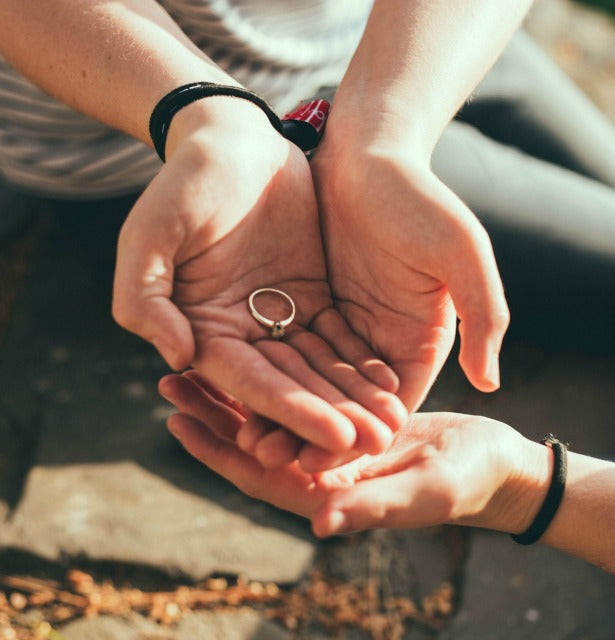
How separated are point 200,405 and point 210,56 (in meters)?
0.89

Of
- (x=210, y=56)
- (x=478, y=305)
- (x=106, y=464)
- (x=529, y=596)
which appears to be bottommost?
(x=106, y=464)

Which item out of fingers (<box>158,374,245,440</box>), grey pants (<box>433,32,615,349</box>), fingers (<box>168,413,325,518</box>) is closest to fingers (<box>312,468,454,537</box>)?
fingers (<box>168,413,325,518</box>)

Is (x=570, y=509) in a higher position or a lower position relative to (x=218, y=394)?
higher

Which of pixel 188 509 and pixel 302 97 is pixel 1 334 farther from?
pixel 302 97

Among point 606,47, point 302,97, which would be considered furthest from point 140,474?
point 606,47

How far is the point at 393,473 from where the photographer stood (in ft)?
3.92

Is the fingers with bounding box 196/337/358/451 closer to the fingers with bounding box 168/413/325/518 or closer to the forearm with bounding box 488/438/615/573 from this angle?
the fingers with bounding box 168/413/325/518

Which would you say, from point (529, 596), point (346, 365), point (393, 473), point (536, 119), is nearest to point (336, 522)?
point (393, 473)

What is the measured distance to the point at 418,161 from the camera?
54.3 inches

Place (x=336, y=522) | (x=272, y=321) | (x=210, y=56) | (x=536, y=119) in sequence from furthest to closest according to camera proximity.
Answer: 1. (x=536, y=119)
2. (x=210, y=56)
3. (x=272, y=321)
4. (x=336, y=522)

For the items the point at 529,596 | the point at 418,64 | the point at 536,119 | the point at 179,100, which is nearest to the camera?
the point at 179,100

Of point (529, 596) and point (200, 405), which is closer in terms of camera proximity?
point (200, 405)

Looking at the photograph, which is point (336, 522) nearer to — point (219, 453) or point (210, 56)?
point (219, 453)

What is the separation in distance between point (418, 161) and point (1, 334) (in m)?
1.59
